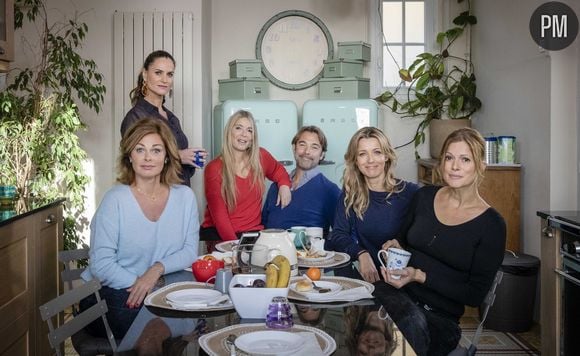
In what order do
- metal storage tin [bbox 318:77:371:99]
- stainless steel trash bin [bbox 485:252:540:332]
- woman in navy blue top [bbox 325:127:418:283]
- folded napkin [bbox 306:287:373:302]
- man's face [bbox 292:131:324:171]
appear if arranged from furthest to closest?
metal storage tin [bbox 318:77:371:99] → stainless steel trash bin [bbox 485:252:540:332] → man's face [bbox 292:131:324:171] → woman in navy blue top [bbox 325:127:418:283] → folded napkin [bbox 306:287:373:302]

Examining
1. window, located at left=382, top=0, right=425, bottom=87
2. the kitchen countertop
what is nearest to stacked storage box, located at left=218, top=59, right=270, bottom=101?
window, located at left=382, top=0, right=425, bottom=87

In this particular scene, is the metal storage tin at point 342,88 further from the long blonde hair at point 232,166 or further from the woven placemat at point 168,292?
the woven placemat at point 168,292

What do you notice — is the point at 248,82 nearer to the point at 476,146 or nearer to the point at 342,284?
the point at 476,146

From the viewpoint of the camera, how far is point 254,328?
1.49 meters

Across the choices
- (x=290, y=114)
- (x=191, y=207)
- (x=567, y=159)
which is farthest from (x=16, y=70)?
(x=567, y=159)

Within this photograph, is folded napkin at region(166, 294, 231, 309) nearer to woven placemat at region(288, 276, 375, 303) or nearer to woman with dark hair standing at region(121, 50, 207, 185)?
woven placemat at region(288, 276, 375, 303)

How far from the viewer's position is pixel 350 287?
1907mm

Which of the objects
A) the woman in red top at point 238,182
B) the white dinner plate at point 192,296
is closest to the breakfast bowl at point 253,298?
the white dinner plate at point 192,296

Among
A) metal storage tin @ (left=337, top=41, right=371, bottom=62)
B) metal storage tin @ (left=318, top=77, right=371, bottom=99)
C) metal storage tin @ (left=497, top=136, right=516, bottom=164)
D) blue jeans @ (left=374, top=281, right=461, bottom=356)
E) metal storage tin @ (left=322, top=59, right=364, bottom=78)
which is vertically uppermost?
metal storage tin @ (left=337, top=41, right=371, bottom=62)

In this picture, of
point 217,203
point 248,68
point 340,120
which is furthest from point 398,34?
point 217,203

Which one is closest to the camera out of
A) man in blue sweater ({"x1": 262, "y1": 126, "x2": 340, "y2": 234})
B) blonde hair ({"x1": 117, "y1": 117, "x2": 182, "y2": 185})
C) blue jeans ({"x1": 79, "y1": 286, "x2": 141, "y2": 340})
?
blue jeans ({"x1": 79, "y1": 286, "x2": 141, "y2": 340})

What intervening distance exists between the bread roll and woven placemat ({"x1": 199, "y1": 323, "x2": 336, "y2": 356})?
0.32m

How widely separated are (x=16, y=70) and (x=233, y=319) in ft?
12.5

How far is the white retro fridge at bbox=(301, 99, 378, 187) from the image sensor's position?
184 inches
